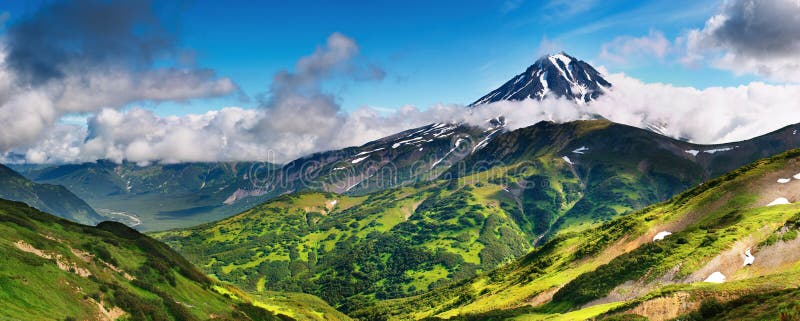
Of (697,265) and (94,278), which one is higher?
(94,278)

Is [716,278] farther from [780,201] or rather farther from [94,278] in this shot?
[94,278]

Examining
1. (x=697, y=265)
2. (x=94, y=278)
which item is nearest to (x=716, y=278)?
(x=697, y=265)

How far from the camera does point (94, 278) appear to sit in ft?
313

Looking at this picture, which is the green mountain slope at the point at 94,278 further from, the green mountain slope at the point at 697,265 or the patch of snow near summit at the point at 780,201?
the patch of snow near summit at the point at 780,201

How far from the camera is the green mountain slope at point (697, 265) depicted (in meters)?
64.1

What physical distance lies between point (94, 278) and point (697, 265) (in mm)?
120671

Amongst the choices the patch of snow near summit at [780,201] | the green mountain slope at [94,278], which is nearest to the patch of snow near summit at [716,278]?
the patch of snow near summit at [780,201]

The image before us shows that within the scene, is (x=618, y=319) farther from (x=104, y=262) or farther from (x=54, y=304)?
(x=104, y=262)

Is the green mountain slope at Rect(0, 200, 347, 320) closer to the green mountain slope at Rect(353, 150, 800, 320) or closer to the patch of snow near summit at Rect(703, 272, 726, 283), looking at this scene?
the green mountain slope at Rect(353, 150, 800, 320)

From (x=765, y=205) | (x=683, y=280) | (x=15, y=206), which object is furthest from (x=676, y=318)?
(x=15, y=206)

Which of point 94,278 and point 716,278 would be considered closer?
point 716,278

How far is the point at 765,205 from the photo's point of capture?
116688mm

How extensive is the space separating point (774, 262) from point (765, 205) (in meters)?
40.3

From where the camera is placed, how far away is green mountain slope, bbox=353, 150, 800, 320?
6412cm
